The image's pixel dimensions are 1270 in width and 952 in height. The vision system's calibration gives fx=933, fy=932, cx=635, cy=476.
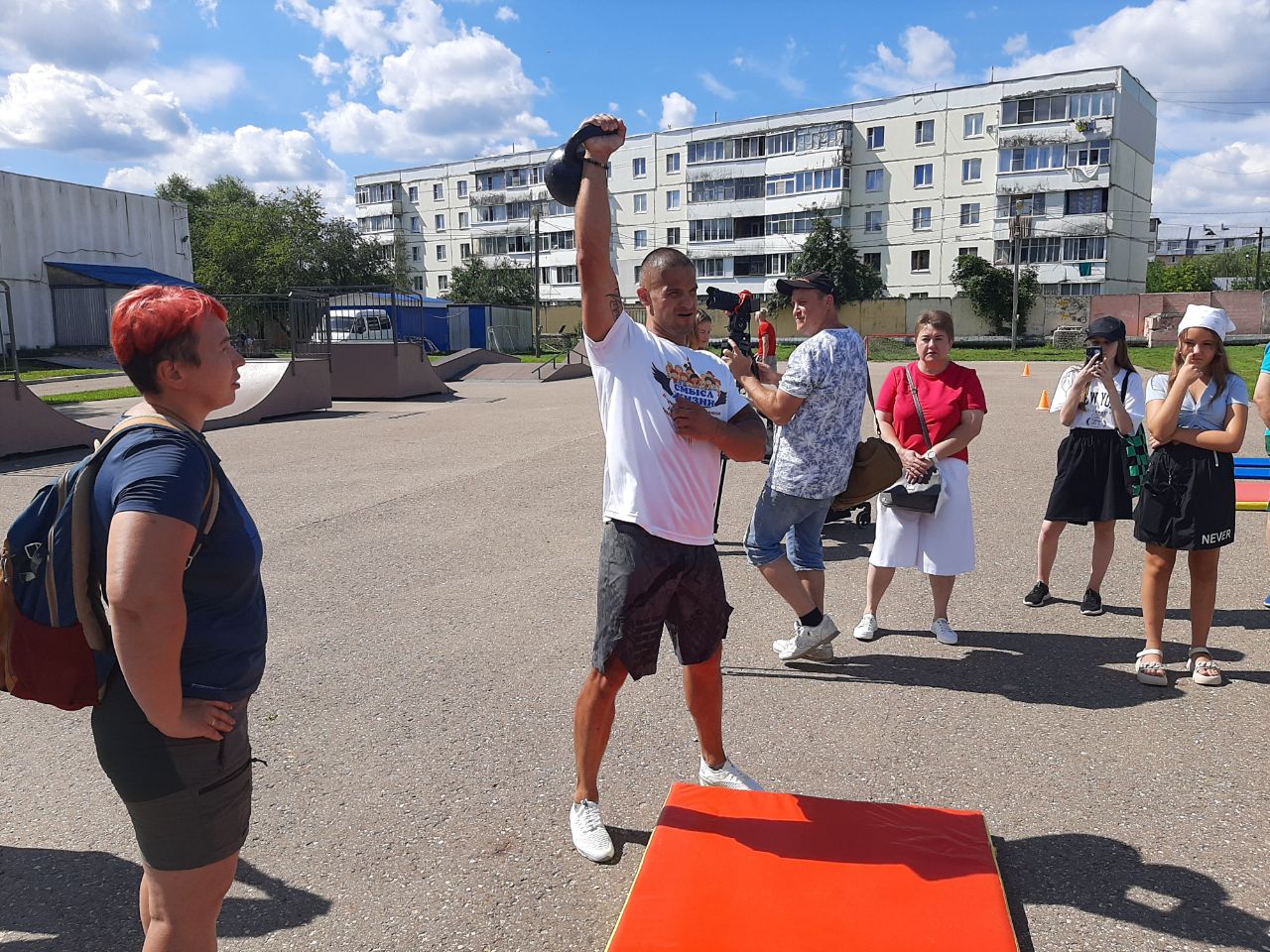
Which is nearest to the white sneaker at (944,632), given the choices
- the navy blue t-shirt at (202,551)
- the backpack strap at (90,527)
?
the navy blue t-shirt at (202,551)

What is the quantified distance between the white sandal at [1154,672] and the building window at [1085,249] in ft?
203

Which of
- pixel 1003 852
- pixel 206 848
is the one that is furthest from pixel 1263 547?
pixel 206 848

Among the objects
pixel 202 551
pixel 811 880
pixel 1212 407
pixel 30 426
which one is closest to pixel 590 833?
pixel 811 880

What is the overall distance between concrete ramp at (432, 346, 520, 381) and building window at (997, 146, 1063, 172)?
4120cm

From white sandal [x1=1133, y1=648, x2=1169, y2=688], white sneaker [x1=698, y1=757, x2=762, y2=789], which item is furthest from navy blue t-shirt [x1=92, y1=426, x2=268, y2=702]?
white sandal [x1=1133, y1=648, x2=1169, y2=688]

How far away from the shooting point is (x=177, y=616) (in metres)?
1.80

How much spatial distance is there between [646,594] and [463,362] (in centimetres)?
3010

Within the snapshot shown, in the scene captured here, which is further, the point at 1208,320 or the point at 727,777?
the point at 1208,320

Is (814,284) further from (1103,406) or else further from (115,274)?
(115,274)

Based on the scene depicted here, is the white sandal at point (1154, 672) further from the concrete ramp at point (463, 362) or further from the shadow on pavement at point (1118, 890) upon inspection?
the concrete ramp at point (463, 362)

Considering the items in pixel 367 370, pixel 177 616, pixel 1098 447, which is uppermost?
pixel 177 616

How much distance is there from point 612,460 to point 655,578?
42 cm

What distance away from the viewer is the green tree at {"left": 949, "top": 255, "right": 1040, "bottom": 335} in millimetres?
56719

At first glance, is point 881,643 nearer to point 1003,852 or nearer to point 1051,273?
point 1003,852
